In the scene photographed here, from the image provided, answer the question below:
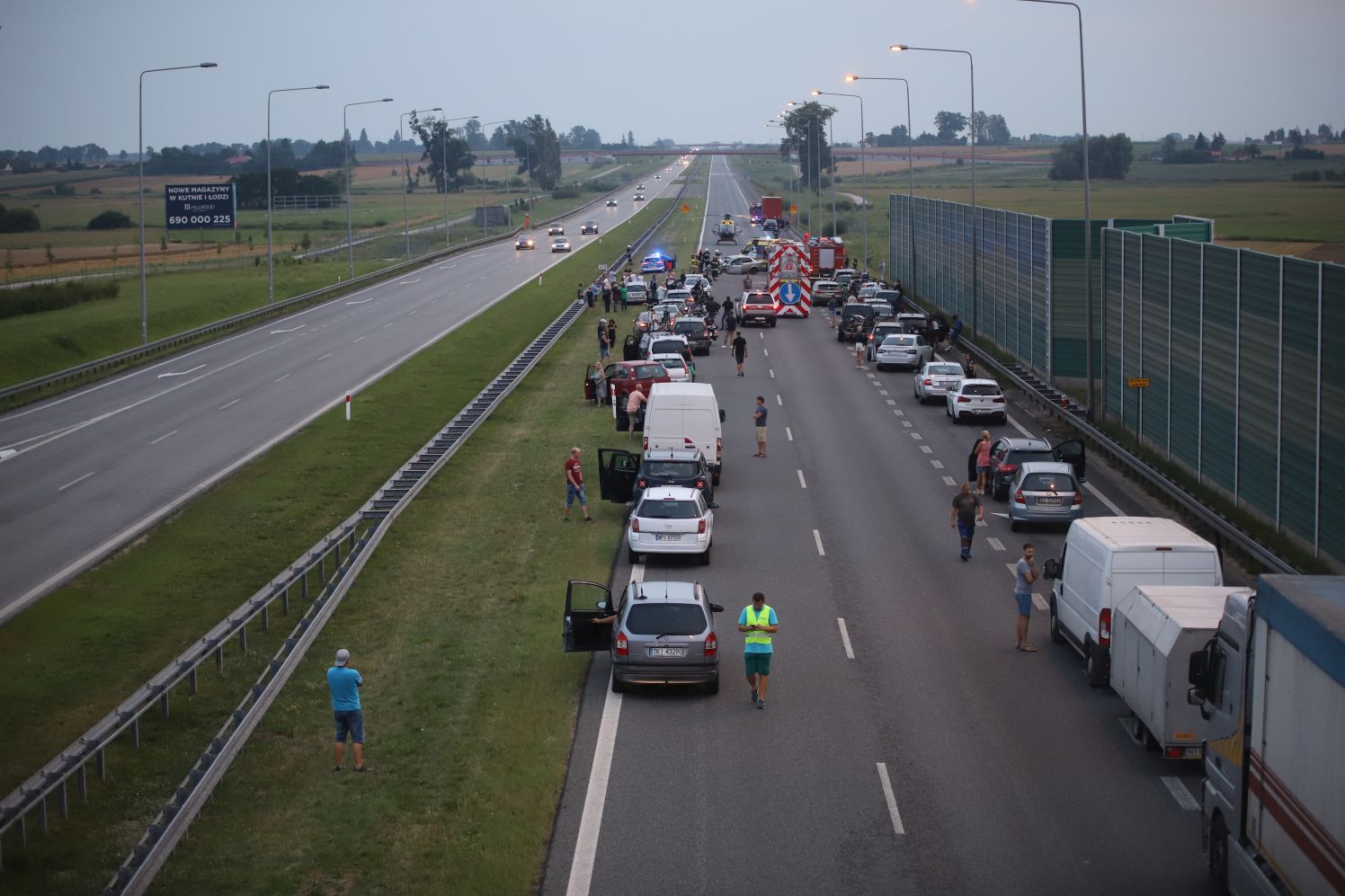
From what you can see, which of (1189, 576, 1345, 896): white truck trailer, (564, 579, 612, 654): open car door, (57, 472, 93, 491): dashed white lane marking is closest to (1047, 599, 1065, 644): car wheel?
(564, 579, 612, 654): open car door

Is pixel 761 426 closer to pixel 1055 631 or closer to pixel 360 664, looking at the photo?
pixel 1055 631

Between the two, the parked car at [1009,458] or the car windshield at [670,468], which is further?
the parked car at [1009,458]

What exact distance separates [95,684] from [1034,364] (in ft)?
124

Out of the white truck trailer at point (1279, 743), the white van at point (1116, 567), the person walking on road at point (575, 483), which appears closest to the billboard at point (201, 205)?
the person walking on road at point (575, 483)

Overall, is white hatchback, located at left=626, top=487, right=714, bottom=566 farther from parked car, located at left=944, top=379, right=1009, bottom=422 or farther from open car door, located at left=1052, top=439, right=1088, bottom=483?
parked car, located at left=944, top=379, right=1009, bottom=422

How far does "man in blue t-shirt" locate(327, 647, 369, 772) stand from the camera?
16.9 meters

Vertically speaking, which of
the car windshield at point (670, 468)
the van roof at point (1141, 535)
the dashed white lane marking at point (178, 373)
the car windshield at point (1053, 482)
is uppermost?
the dashed white lane marking at point (178, 373)

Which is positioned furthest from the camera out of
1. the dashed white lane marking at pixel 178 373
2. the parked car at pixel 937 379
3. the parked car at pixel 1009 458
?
the dashed white lane marking at pixel 178 373

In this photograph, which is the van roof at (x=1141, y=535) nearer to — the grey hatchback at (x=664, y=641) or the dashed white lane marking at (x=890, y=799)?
the dashed white lane marking at (x=890, y=799)

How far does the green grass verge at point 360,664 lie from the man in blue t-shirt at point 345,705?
1.25 feet

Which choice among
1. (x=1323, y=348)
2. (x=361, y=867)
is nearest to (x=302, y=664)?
(x=361, y=867)

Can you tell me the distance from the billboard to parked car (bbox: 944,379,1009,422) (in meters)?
51.0

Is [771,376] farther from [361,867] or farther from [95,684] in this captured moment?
[361,867]

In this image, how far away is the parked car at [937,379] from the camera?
4738 cm
